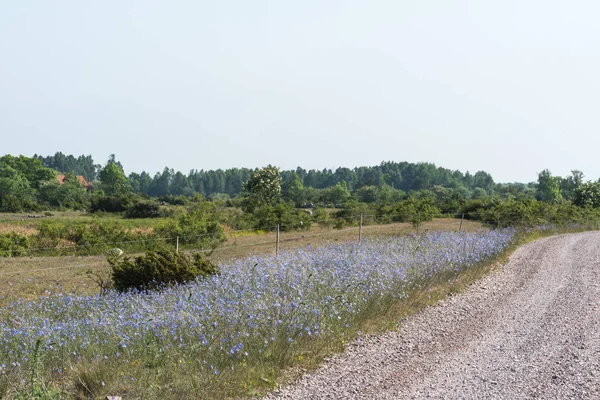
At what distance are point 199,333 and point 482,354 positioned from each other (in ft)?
11.0

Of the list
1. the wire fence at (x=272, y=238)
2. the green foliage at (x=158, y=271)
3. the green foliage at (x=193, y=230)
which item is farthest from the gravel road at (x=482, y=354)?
the green foliage at (x=193, y=230)

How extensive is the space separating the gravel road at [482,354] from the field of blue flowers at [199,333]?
429 millimetres

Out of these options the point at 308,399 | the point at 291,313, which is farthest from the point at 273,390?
the point at 291,313

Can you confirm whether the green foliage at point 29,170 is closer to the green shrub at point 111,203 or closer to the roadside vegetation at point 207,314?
the green shrub at point 111,203

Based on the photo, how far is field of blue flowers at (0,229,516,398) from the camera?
4746 millimetres

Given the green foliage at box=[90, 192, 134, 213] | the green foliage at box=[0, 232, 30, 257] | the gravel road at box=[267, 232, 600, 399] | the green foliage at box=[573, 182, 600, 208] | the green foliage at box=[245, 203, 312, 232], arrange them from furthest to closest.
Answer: the green foliage at box=[90, 192, 134, 213] → the green foliage at box=[573, 182, 600, 208] → the green foliage at box=[245, 203, 312, 232] → the green foliage at box=[0, 232, 30, 257] → the gravel road at box=[267, 232, 600, 399]

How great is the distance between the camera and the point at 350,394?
16.6 ft

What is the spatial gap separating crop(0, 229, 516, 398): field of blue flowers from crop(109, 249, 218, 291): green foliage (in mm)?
1157

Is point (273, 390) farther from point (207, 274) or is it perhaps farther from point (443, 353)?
point (207, 274)

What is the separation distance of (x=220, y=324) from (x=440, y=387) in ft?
7.91

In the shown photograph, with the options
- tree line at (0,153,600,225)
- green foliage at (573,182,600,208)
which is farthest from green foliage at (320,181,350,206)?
green foliage at (573,182,600,208)

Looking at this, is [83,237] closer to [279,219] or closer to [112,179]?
[279,219]

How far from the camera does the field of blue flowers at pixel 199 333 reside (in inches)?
187

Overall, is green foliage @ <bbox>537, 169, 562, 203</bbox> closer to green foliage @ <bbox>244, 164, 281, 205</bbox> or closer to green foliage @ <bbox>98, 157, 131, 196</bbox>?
green foliage @ <bbox>244, 164, 281, 205</bbox>
